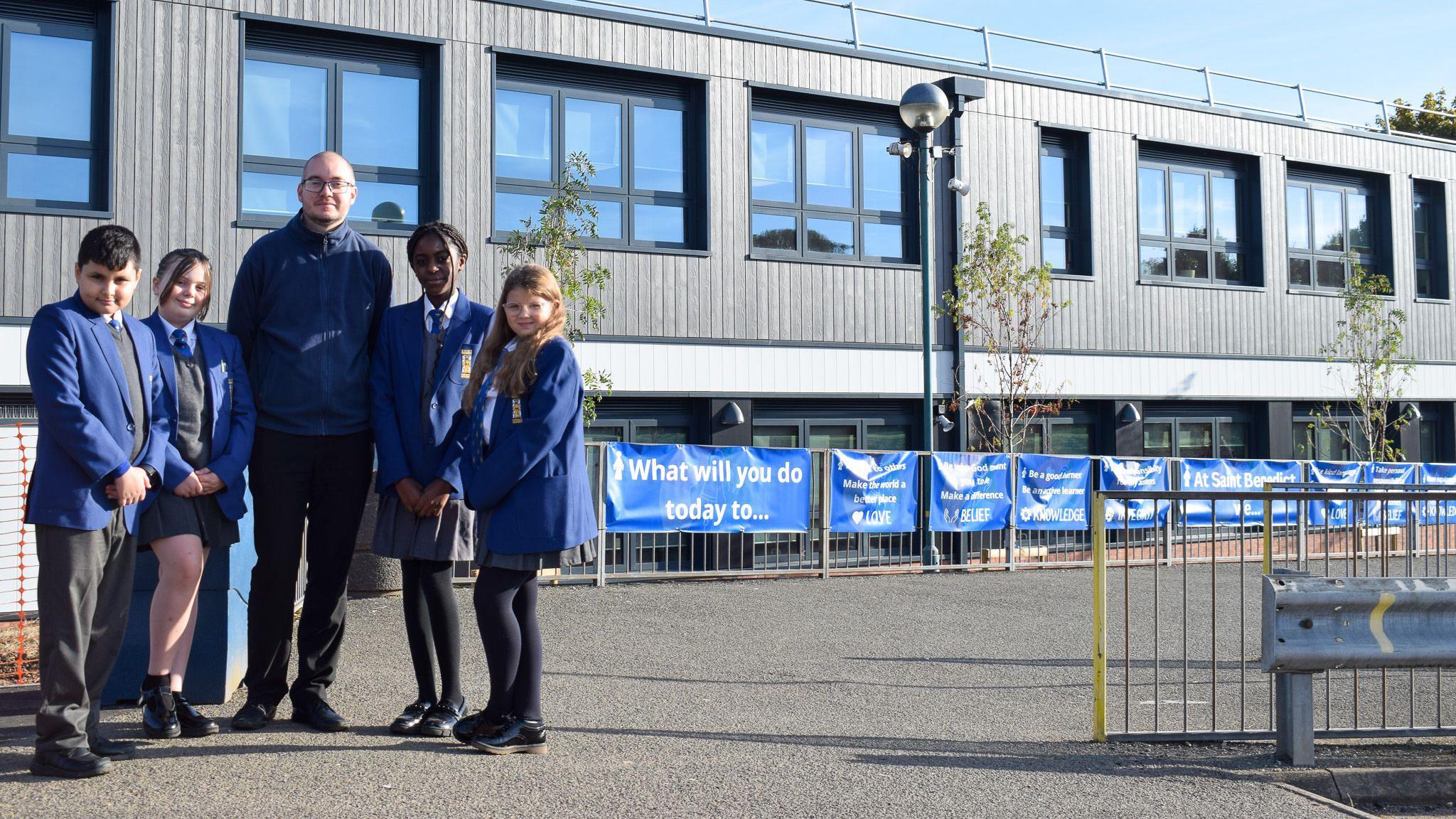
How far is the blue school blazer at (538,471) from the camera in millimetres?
4750

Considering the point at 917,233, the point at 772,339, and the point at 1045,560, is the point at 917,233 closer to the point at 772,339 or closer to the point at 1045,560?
the point at 772,339

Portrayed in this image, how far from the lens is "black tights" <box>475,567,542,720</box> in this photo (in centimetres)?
475

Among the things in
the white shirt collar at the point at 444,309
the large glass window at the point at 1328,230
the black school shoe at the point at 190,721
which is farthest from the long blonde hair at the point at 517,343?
the large glass window at the point at 1328,230

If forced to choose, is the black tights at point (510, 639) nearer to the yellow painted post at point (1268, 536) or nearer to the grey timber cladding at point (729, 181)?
the yellow painted post at point (1268, 536)

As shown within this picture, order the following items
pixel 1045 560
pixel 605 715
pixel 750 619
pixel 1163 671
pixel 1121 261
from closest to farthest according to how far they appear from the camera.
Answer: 1. pixel 605 715
2. pixel 1163 671
3. pixel 750 619
4. pixel 1045 560
5. pixel 1121 261

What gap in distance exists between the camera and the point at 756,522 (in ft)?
42.6

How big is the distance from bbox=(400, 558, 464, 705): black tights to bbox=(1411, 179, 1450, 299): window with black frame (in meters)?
23.6

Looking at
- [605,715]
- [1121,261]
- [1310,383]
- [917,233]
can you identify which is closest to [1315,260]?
[1310,383]

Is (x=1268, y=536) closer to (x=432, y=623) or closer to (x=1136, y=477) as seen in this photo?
(x=432, y=623)

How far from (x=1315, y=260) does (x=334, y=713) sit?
2128 cm

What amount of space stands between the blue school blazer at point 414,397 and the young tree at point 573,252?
312 inches

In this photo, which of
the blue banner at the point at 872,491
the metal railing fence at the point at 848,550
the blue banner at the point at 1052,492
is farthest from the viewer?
the blue banner at the point at 1052,492

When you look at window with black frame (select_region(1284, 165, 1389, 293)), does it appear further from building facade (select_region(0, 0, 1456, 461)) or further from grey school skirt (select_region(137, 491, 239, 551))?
grey school skirt (select_region(137, 491, 239, 551))

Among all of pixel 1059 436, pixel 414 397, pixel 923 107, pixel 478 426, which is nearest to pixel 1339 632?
pixel 478 426
